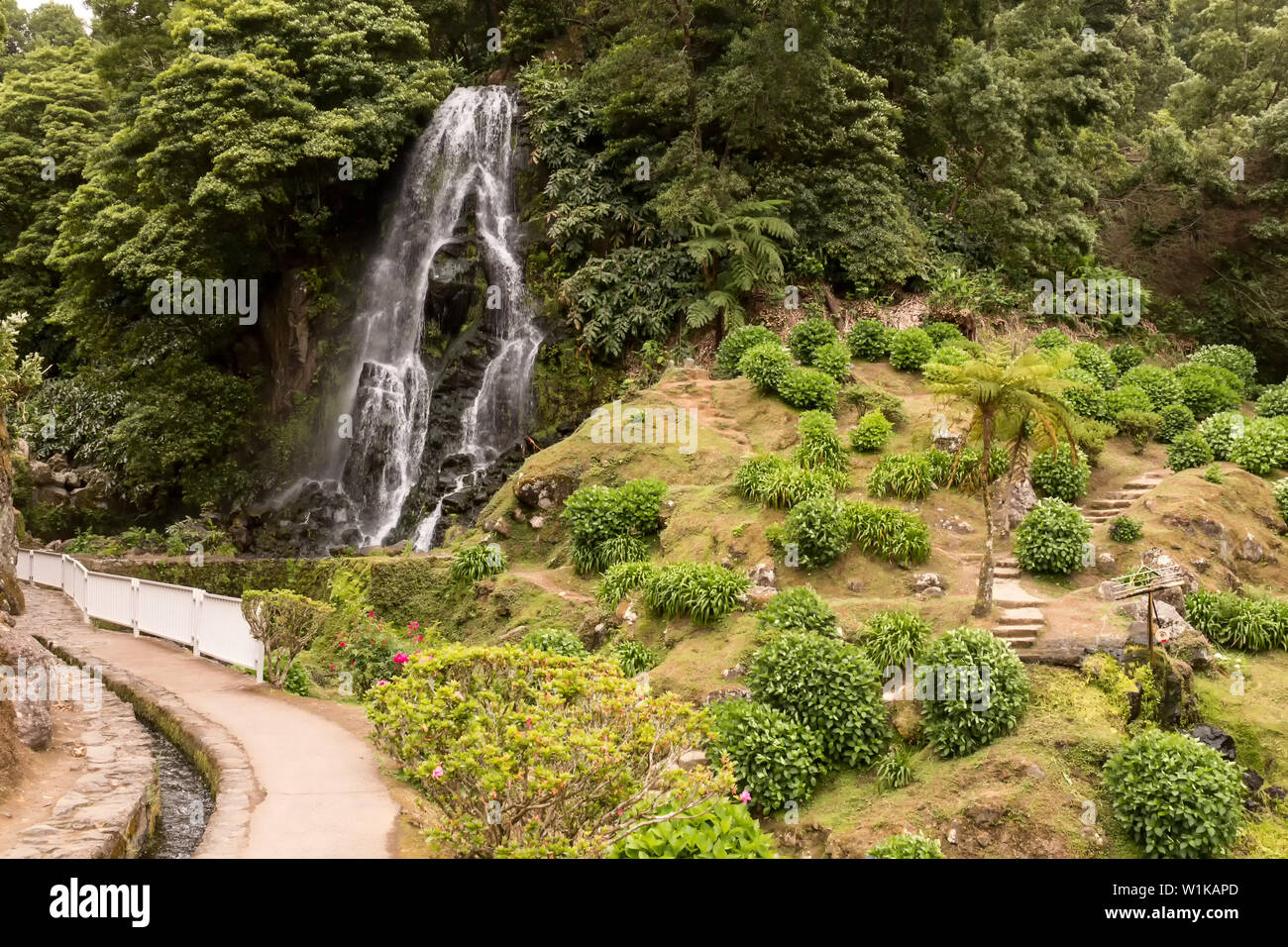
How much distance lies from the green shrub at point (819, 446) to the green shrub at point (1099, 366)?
215 inches

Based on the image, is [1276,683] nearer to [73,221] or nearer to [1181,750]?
[1181,750]

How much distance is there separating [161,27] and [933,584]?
2314 cm

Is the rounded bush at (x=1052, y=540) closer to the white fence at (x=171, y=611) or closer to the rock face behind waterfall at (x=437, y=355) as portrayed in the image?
the white fence at (x=171, y=611)

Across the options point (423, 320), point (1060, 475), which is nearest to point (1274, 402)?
point (1060, 475)

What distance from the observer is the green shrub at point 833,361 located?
15.8 meters

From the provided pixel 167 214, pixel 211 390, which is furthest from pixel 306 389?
pixel 167 214

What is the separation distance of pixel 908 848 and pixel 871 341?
36.8 feet

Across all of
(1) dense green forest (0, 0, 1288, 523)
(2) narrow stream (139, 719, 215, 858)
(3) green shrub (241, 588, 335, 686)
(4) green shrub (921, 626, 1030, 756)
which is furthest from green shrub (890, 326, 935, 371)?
(2) narrow stream (139, 719, 215, 858)

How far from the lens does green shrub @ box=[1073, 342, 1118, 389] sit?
54.4 ft

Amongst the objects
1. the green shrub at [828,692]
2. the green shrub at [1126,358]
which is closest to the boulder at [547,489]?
the green shrub at [828,692]

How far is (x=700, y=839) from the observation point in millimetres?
6527

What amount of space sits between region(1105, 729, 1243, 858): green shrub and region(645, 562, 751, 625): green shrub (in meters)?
4.47

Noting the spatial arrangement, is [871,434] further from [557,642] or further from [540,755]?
[540,755]
